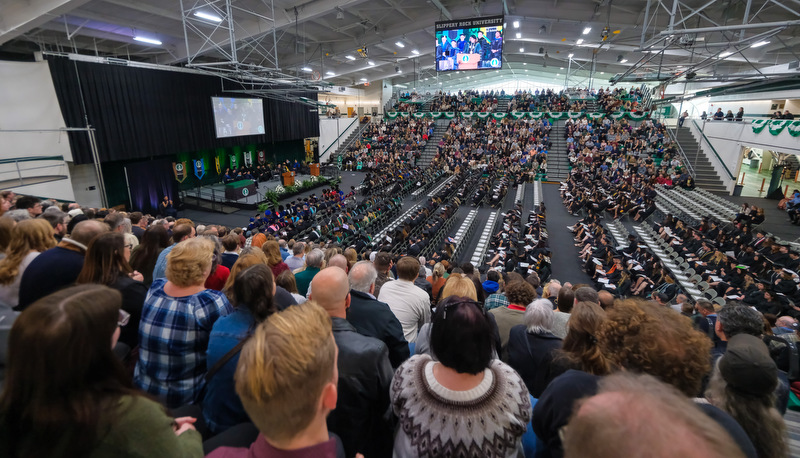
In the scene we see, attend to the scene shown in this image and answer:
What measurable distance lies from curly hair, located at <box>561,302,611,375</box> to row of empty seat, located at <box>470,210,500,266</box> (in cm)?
716

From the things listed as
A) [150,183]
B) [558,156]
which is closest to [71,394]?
[150,183]

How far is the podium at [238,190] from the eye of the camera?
583 inches

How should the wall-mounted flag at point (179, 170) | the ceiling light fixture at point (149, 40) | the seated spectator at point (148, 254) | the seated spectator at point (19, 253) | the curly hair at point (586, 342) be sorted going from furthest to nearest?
the wall-mounted flag at point (179, 170) < the ceiling light fixture at point (149, 40) < the seated spectator at point (148, 254) < the seated spectator at point (19, 253) < the curly hair at point (586, 342)

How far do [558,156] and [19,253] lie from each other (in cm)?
2285

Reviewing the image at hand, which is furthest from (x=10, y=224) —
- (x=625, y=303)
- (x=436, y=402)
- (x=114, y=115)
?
(x=114, y=115)

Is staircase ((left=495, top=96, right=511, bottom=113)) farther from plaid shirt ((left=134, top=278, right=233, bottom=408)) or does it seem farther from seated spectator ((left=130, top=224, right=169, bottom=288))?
plaid shirt ((left=134, top=278, right=233, bottom=408))

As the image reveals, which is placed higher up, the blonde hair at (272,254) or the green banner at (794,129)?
the green banner at (794,129)

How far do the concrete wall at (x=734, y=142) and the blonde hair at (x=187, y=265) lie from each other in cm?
1655

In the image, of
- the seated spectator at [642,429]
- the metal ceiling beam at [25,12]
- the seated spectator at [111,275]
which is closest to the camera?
the seated spectator at [642,429]

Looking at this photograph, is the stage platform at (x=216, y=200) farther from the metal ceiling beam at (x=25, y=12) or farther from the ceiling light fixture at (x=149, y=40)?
the metal ceiling beam at (x=25, y=12)

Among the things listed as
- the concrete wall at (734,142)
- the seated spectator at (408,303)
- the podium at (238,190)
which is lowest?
the podium at (238,190)

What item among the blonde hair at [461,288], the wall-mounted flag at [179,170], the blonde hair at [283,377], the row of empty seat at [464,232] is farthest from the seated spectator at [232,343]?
the wall-mounted flag at [179,170]

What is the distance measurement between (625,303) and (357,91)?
3046 centimetres

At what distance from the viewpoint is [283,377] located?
2.72ft
